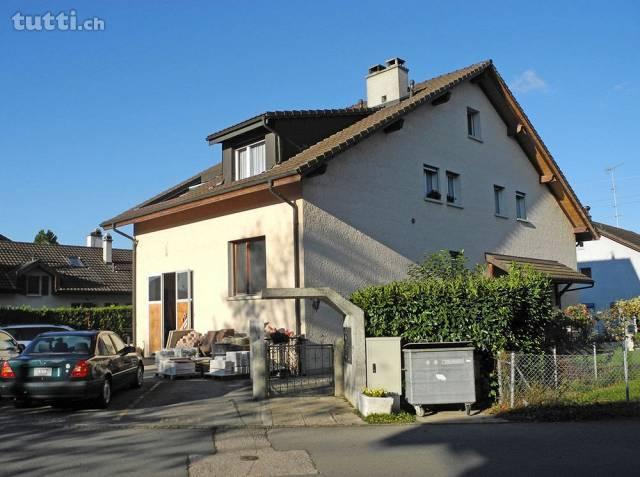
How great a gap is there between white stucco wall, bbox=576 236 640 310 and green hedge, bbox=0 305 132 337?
25409mm

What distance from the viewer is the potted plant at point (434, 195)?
65.4 feet

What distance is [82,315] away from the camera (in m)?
30.0

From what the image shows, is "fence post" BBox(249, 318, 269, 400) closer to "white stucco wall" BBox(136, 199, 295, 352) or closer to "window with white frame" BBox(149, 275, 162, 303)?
"white stucco wall" BBox(136, 199, 295, 352)

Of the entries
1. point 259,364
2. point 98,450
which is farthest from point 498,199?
point 98,450

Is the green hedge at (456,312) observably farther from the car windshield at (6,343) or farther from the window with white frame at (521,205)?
the window with white frame at (521,205)

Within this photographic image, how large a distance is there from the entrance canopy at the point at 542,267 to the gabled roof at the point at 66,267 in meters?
23.6

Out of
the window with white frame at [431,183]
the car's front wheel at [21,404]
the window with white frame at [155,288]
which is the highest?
the window with white frame at [431,183]

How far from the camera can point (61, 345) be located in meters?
11.6

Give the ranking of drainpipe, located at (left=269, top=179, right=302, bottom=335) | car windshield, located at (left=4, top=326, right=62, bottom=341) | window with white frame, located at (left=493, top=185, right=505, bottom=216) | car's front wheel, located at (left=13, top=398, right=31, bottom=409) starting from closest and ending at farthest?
car's front wheel, located at (left=13, top=398, right=31, bottom=409)
drainpipe, located at (left=269, top=179, right=302, bottom=335)
car windshield, located at (left=4, top=326, right=62, bottom=341)
window with white frame, located at (left=493, top=185, right=505, bottom=216)

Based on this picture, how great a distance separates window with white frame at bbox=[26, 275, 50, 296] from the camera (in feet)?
115

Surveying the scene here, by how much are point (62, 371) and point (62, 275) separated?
92.6ft

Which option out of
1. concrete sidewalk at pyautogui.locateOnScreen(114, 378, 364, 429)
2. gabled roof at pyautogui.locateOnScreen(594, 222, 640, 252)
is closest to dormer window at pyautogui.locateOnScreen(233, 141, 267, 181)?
concrete sidewalk at pyautogui.locateOnScreen(114, 378, 364, 429)

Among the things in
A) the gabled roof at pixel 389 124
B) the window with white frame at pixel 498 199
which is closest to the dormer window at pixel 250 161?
the gabled roof at pixel 389 124

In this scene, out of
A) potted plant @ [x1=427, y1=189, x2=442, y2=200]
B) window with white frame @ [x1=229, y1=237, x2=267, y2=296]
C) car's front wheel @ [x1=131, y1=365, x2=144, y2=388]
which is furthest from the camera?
potted plant @ [x1=427, y1=189, x2=442, y2=200]
